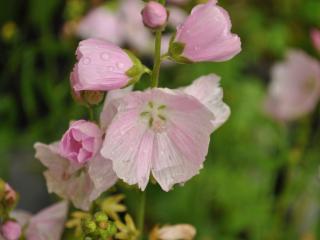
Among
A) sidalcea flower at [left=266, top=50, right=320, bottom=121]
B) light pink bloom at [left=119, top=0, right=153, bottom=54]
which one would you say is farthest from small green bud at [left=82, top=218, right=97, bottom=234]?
light pink bloom at [left=119, top=0, right=153, bottom=54]

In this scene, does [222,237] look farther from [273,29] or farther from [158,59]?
[158,59]

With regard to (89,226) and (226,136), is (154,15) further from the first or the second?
(226,136)

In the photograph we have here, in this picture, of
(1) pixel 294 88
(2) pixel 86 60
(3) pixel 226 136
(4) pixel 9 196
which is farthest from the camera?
(3) pixel 226 136

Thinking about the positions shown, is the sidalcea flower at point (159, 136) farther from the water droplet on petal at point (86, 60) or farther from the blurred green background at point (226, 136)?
the blurred green background at point (226, 136)

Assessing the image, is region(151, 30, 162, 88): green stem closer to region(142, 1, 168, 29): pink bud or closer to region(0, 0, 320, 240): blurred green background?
region(142, 1, 168, 29): pink bud

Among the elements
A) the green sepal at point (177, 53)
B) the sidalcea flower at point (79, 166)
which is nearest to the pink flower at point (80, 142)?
the sidalcea flower at point (79, 166)

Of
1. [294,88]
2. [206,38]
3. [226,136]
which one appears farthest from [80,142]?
[226,136]
